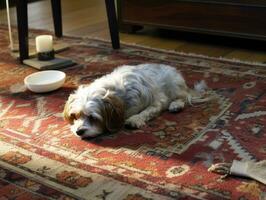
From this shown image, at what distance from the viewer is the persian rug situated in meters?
1.43

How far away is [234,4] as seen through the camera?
2775mm

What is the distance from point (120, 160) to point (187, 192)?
313 millimetres

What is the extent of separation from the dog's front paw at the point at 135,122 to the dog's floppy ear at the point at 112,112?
0.04 metres

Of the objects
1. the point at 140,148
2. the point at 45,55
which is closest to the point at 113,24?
the point at 45,55

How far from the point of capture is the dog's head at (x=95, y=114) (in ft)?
5.76

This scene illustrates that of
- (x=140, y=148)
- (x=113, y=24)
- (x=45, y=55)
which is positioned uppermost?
(x=113, y=24)

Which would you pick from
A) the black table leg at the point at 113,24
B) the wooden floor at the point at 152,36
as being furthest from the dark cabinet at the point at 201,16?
the black table leg at the point at 113,24

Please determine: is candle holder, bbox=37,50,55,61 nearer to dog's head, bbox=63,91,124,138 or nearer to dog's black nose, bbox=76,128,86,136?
dog's head, bbox=63,91,124,138

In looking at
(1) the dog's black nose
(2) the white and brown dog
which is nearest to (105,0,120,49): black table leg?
(2) the white and brown dog

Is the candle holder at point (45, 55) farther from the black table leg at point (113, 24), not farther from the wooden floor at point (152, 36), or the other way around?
the wooden floor at point (152, 36)

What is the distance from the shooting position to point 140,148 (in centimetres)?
168

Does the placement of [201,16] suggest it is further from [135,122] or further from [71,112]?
[71,112]

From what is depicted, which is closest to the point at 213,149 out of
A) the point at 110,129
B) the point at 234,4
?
the point at 110,129

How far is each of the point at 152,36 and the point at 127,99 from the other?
4.66 feet
